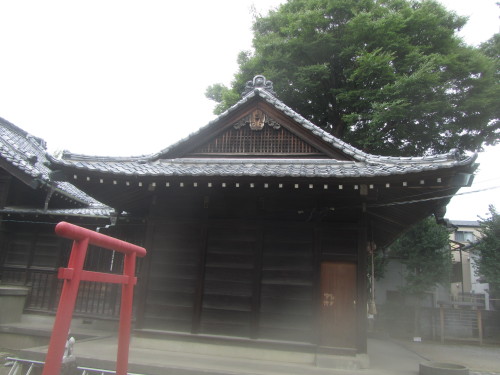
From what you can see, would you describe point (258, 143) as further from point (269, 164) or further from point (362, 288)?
point (362, 288)

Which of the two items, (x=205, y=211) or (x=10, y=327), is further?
(x=10, y=327)

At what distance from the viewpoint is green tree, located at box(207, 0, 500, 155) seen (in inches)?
584

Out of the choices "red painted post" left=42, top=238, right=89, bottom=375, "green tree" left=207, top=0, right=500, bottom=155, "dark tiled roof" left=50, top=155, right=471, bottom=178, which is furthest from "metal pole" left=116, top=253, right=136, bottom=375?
"green tree" left=207, top=0, right=500, bottom=155

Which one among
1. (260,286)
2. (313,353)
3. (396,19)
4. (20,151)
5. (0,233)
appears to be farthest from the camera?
(396,19)

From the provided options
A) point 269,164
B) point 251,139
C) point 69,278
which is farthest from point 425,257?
point 69,278

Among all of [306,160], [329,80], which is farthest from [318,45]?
[306,160]

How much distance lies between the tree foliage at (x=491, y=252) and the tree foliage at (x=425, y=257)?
1.60 metres

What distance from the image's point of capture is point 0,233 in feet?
38.5

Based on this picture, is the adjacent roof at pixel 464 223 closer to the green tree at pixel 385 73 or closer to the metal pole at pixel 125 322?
the green tree at pixel 385 73

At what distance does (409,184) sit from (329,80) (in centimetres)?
1227

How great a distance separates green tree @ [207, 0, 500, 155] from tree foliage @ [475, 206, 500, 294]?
16.6 ft

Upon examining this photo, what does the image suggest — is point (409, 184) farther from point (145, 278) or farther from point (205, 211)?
point (145, 278)

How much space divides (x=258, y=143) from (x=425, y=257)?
13.3m

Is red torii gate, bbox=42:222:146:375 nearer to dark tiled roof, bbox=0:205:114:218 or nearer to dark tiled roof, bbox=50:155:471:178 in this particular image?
dark tiled roof, bbox=50:155:471:178
